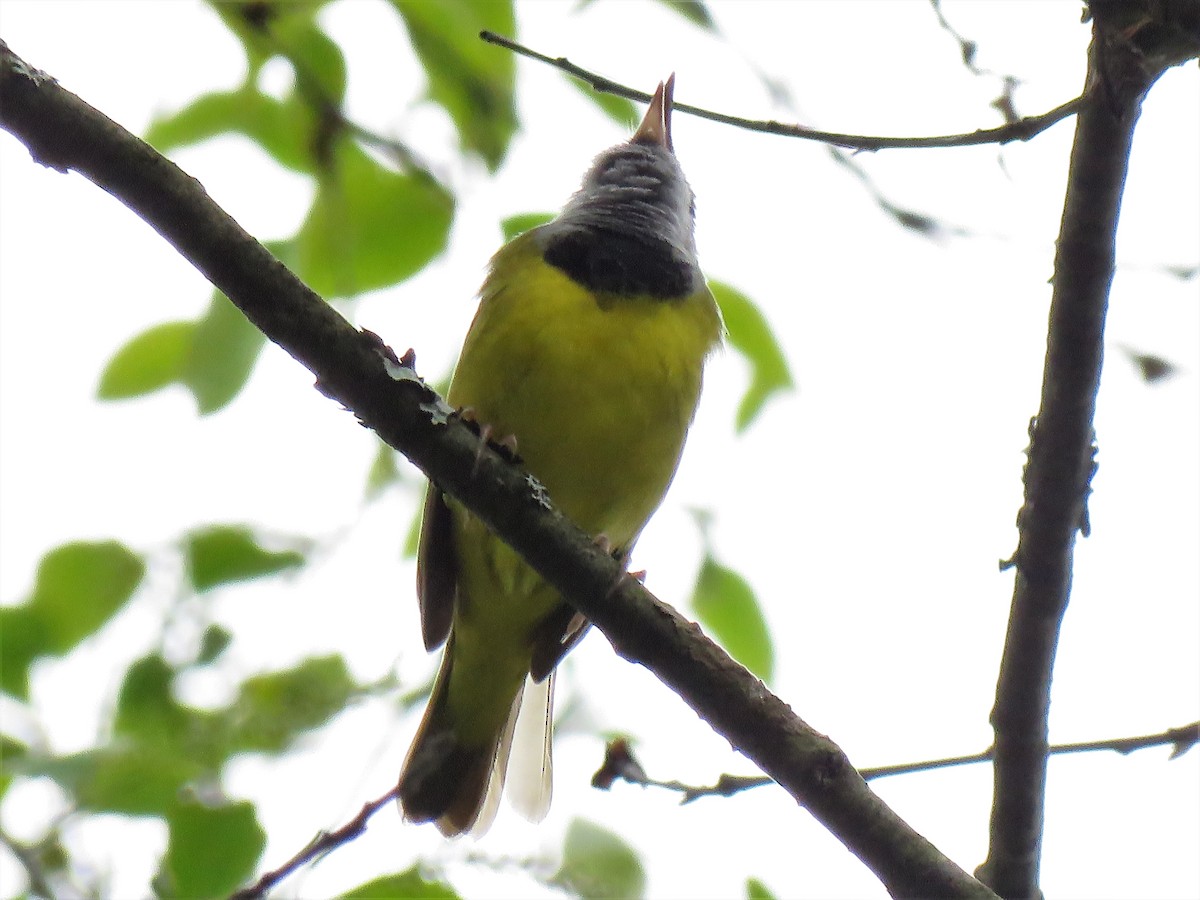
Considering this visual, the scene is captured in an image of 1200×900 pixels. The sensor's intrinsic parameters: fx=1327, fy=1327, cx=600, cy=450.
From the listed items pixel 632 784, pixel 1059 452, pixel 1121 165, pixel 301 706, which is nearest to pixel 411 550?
pixel 301 706

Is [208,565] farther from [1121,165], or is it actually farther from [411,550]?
[1121,165]

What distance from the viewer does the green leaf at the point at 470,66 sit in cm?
272

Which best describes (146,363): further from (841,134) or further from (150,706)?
(841,134)

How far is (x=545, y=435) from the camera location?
404cm

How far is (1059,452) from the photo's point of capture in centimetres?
258

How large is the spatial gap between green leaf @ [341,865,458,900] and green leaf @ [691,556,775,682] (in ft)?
3.88

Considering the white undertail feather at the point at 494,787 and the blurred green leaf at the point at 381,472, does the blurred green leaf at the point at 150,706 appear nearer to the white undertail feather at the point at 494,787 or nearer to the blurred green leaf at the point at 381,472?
the blurred green leaf at the point at 381,472

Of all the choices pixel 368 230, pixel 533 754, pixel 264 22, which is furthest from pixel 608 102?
pixel 533 754

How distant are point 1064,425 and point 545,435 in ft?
5.99

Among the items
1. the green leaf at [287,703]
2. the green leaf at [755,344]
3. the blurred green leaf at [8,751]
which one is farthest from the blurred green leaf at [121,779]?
the green leaf at [755,344]

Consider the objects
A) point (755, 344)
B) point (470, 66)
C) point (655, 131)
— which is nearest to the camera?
Result: point (470, 66)

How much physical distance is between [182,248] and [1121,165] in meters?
1.71

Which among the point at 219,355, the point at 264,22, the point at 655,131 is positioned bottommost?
the point at 219,355

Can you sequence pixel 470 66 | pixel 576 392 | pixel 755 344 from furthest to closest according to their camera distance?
pixel 576 392 < pixel 755 344 < pixel 470 66
